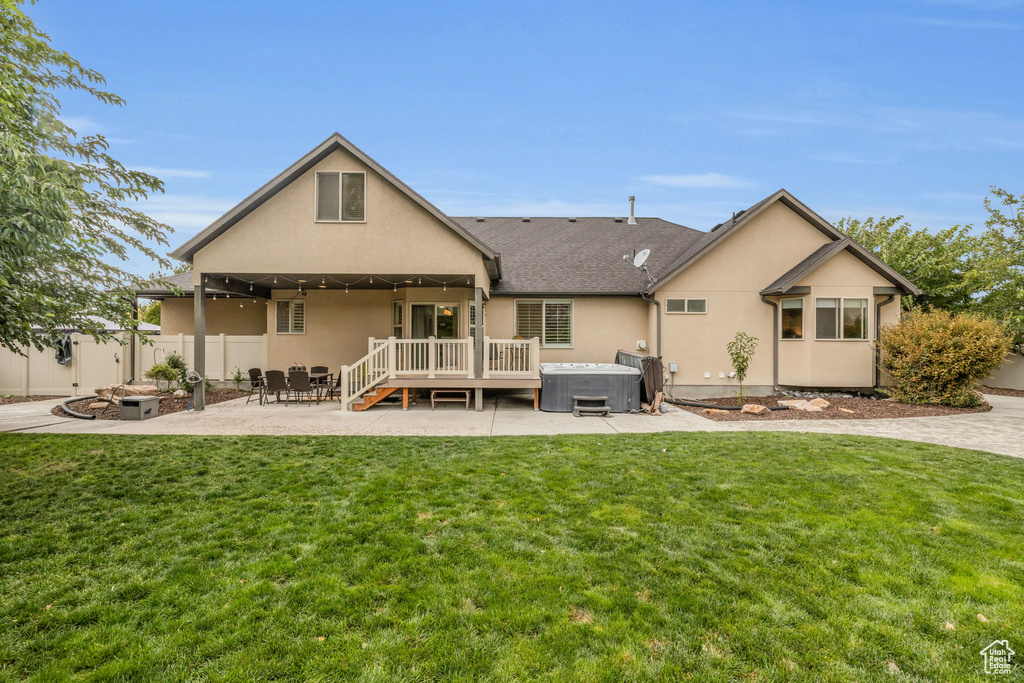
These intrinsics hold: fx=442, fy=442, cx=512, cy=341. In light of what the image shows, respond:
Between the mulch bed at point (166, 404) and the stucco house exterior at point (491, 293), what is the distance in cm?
135

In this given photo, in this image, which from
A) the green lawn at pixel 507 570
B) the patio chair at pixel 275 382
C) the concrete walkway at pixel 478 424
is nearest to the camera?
the green lawn at pixel 507 570

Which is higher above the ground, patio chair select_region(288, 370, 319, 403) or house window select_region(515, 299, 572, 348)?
house window select_region(515, 299, 572, 348)

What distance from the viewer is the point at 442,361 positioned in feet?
35.7

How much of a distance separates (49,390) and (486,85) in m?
23.4

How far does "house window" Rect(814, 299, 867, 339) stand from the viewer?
12148 millimetres

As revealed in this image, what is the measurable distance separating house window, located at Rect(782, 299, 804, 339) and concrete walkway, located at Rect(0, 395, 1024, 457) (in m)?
3.73

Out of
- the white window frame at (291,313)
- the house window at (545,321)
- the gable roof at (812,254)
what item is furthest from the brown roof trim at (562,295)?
the white window frame at (291,313)

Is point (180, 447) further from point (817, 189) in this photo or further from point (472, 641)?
point (817, 189)

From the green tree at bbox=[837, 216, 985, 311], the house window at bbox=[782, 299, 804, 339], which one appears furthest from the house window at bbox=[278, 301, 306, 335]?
the green tree at bbox=[837, 216, 985, 311]

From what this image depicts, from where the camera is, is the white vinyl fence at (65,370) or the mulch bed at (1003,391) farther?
the mulch bed at (1003,391)

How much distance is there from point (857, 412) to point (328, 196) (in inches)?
519

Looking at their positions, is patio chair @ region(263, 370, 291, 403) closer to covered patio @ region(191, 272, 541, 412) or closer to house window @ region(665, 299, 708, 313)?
covered patio @ region(191, 272, 541, 412)

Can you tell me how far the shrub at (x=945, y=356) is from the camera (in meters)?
10.6

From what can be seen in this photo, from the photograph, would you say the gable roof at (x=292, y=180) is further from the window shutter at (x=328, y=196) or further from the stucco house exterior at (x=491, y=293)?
the window shutter at (x=328, y=196)
